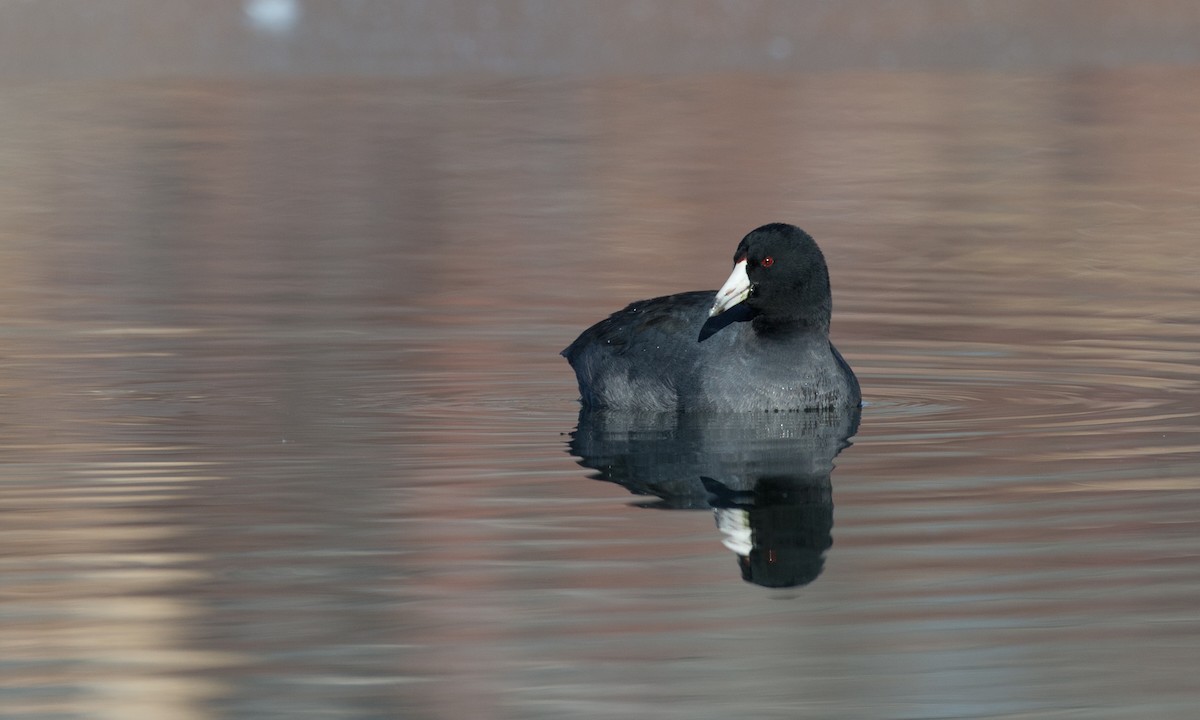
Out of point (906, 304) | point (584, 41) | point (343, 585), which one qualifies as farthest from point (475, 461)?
point (584, 41)

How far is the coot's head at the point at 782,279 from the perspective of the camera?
34.7 ft

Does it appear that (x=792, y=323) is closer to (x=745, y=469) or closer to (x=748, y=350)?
Answer: (x=748, y=350)

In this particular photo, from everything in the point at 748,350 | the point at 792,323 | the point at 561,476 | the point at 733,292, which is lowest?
the point at 561,476

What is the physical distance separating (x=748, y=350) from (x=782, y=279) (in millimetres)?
398

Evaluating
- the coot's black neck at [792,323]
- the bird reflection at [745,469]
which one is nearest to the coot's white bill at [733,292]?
the coot's black neck at [792,323]

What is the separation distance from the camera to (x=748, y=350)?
1049 centimetres

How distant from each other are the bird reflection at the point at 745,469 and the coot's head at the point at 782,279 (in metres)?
0.50

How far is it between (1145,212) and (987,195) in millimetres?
2390

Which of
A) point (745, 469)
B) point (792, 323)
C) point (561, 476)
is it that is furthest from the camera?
point (792, 323)

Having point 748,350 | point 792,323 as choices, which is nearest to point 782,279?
point 792,323

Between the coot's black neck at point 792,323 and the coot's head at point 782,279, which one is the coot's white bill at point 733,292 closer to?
the coot's head at point 782,279

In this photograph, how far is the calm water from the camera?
6.06m

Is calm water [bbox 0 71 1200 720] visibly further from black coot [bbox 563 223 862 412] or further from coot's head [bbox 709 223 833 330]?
coot's head [bbox 709 223 833 330]

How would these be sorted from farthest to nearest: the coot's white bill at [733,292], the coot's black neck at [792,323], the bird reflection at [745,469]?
the coot's black neck at [792,323]
the coot's white bill at [733,292]
the bird reflection at [745,469]
